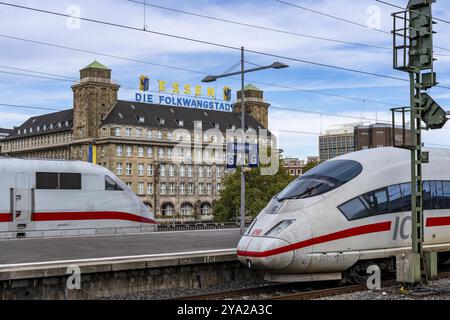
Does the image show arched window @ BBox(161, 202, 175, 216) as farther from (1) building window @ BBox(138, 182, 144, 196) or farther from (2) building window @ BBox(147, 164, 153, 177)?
(2) building window @ BBox(147, 164, 153, 177)

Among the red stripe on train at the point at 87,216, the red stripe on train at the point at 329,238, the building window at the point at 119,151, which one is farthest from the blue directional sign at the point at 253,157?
the building window at the point at 119,151

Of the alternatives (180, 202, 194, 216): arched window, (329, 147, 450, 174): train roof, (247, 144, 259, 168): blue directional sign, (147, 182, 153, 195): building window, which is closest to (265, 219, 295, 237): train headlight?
(329, 147, 450, 174): train roof

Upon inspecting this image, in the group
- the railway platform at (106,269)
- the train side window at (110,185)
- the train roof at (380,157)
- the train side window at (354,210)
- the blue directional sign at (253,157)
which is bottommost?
the railway platform at (106,269)

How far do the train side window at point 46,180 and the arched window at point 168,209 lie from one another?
81.5 meters

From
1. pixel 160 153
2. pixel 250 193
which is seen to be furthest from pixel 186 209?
pixel 250 193

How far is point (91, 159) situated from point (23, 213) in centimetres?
7490

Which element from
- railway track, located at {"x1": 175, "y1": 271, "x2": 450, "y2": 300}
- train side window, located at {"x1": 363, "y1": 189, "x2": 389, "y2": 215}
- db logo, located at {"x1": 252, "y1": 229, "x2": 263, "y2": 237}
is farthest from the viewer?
train side window, located at {"x1": 363, "y1": 189, "x2": 389, "y2": 215}

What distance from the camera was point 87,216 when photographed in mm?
30281

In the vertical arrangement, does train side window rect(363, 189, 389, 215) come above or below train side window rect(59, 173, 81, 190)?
below

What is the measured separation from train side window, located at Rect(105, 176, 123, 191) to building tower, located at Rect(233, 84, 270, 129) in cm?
10176

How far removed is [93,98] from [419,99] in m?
98.9

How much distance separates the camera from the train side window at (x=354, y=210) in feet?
52.0

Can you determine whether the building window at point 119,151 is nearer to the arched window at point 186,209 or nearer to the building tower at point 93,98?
the building tower at point 93,98

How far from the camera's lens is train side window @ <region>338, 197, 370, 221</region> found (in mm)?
15859
